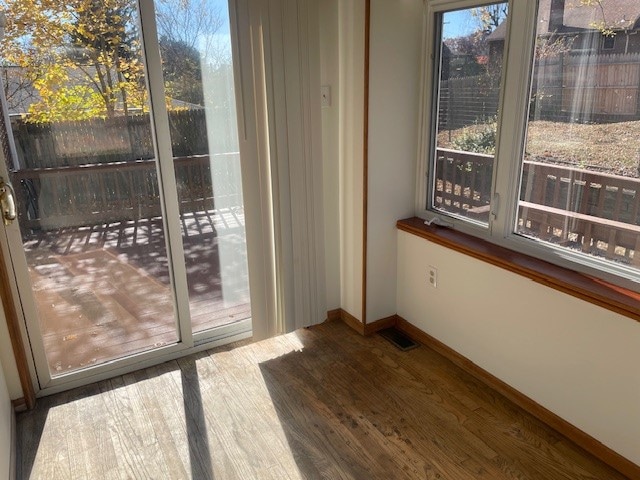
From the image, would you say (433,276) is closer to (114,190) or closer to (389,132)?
(389,132)

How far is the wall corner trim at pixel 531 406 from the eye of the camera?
6.18ft

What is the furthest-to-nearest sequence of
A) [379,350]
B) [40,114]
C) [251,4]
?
[379,350] < [251,4] < [40,114]

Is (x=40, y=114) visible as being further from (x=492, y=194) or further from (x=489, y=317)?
(x=489, y=317)

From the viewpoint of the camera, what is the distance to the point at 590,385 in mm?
1941

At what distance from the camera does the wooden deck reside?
2.36 meters

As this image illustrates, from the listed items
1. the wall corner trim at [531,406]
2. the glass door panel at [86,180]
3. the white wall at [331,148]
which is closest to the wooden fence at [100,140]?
the glass door panel at [86,180]

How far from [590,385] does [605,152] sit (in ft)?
3.00

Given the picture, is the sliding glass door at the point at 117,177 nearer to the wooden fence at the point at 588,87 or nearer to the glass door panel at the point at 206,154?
the glass door panel at the point at 206,154

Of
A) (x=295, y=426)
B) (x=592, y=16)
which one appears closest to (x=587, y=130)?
(x=592, y=16)

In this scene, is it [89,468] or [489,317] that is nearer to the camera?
[89,468]

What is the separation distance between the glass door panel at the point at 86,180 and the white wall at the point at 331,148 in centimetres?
93

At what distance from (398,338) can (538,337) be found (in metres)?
0.92

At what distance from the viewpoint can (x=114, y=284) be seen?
250cm

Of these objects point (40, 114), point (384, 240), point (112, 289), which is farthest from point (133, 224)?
point (384, 240)
